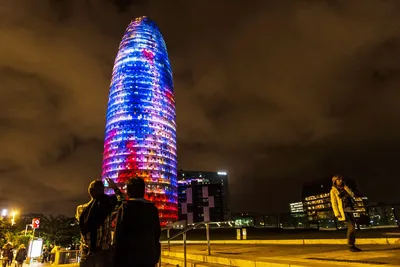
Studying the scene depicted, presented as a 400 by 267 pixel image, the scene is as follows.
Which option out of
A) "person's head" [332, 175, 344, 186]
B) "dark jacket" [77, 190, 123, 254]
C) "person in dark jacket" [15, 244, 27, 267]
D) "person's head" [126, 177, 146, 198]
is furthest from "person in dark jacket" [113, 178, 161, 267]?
"person in dark jacket" [15, 244, 27, 267]

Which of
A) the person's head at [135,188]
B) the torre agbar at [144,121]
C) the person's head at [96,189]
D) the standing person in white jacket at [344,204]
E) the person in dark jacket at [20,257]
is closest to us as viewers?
the person's head at [135,188]

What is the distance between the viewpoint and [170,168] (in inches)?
4796

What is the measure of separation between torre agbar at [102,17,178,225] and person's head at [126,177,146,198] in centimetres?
10548

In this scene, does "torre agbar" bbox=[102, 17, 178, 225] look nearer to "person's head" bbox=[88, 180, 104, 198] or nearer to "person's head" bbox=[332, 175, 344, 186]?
"person's head" bbox=[332, 175, 344, 186]

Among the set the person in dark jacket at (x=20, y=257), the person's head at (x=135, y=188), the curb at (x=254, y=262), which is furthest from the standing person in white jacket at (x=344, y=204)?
the person in dark jacket at (x=20, y=257)

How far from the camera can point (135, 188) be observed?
11.0ft

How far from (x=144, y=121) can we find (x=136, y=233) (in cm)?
11580

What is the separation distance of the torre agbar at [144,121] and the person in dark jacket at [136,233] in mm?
105524

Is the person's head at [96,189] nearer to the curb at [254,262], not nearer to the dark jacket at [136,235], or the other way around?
the dark jacket at [136,235]

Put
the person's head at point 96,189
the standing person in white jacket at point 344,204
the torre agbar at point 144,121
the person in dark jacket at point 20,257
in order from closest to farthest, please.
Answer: the person's head at point 96,189, the standing person in white jacket at point 344,204, the person in dark jacket at point 20,257, the torre agbar at point 144,121

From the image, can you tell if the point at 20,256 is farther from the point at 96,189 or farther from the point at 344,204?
the point at 344,204

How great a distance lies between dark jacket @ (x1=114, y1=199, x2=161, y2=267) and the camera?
3.03 metres

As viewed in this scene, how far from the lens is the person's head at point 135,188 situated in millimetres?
3332

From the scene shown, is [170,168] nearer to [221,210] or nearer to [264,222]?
[221,210]
